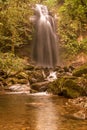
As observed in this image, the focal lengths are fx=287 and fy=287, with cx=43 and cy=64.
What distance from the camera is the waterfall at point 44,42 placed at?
35.7 m

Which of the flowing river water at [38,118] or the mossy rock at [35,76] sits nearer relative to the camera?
the flowing river water at [38,118]

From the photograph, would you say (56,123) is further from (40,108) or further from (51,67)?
(51,67)

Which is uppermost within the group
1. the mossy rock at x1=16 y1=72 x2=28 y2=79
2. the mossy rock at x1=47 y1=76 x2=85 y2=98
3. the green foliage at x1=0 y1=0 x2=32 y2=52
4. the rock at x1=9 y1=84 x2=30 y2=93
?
the green foliage at x1=0 y1=0 x2=32 y2=52

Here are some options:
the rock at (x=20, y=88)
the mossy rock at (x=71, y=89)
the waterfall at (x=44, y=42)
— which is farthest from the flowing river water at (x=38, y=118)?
the waterfall at (x=44, y=42)

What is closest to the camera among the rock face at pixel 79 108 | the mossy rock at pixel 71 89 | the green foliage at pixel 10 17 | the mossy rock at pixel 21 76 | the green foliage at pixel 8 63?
the rock face at pixel 79 108

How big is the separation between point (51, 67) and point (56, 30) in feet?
20.7

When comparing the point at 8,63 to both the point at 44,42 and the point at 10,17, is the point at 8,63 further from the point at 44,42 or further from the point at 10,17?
the point at 44,42

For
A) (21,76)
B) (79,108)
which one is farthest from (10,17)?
(79,108)

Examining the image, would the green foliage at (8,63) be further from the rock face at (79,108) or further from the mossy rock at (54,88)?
the rock face at (79,108)

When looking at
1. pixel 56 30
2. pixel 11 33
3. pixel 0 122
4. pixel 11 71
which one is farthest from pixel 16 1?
pixel 0 122

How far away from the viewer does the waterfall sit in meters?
35.7

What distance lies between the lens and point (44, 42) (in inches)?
1459

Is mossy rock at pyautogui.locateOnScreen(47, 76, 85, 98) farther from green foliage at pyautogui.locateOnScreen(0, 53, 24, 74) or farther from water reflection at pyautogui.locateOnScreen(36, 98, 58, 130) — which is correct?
green foliage at pyautogui.locateOnScreen(0, 53, 24, 74)

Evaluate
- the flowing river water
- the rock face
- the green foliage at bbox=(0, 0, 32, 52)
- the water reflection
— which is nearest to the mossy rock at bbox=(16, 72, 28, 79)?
the green foliage at bbox=(0, 0, 32, 52)
